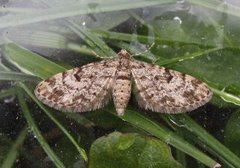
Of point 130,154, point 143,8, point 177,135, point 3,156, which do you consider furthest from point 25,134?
point 143,8

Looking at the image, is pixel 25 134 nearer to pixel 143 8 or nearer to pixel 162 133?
pixel 162 133

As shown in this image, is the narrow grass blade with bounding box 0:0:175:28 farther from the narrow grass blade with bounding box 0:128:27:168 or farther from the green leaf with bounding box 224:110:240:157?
the green leaf with bounding box 224:110:240:157

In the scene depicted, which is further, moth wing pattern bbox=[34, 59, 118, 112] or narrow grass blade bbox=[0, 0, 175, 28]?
narrow grass blade bbox=[0, 0, 175, 28]

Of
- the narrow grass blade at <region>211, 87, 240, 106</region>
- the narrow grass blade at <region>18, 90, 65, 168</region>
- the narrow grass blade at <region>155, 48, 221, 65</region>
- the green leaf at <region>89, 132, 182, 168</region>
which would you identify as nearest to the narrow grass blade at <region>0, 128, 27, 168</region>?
the narrow grass blade at <region>18, 90, 65, 168</region>

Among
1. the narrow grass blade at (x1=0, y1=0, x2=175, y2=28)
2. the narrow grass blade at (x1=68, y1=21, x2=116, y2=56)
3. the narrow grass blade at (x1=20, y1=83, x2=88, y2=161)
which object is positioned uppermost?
the narrow grass blade at (x1=0, y1=0, x2=175, y2=28)

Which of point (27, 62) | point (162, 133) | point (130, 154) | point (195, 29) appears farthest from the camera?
point (195, 29)

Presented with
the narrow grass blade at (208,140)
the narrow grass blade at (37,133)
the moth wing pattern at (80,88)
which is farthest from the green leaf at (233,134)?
the narrow grass blade at (37,133)
